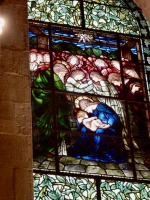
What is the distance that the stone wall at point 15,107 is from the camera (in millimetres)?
9031

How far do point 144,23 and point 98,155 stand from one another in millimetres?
2304

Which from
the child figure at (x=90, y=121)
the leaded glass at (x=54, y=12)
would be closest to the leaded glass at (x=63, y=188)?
the child figure at (x=90, y=121)

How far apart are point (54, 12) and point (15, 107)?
2.17 metres

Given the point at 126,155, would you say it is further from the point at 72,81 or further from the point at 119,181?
the point at 72,81

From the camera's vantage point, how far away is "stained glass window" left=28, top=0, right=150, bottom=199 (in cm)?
995

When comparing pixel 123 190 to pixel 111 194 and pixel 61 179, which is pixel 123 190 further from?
pixel 61 179

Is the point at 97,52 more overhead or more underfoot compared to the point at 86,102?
more overhead

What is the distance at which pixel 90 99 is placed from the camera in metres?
10.7

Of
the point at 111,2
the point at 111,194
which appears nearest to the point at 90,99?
the point at 111,194

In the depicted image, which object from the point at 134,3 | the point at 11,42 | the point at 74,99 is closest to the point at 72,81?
the point at 74,99

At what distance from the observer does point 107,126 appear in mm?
10484

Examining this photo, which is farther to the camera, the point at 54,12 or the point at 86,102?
the point at 54,12

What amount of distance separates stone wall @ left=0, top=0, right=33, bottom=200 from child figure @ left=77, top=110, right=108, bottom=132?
0.92 metres

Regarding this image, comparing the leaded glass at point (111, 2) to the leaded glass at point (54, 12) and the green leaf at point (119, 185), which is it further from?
the green leaf at point (119, 185)
